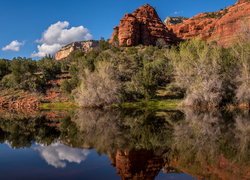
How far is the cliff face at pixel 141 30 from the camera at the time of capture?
174 meters

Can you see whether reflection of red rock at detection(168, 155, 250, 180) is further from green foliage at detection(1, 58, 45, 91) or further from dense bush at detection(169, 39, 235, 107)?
green foliage at detection(1, 58, 45, 91)

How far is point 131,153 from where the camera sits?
2767cm

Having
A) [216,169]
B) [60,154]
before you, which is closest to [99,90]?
[60,154]

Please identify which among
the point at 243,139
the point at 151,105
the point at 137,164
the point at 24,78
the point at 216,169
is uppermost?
the point at 24,78

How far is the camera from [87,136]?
39.6 meters

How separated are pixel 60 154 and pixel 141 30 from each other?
157 metres

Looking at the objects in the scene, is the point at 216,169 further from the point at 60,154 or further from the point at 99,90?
the point at 99,90

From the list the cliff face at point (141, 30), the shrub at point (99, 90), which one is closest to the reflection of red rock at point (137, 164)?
the shrub at point (99, 90)

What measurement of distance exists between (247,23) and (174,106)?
27.8 meters

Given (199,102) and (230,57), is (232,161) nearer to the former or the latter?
(199,102)

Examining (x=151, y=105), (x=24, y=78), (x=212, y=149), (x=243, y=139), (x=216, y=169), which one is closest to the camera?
(x=216, y=169)

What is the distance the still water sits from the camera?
21.9 meters

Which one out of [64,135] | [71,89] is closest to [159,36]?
[71,89]

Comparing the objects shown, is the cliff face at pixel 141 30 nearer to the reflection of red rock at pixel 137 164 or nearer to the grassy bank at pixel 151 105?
the grassy bank at pixel 151 105
